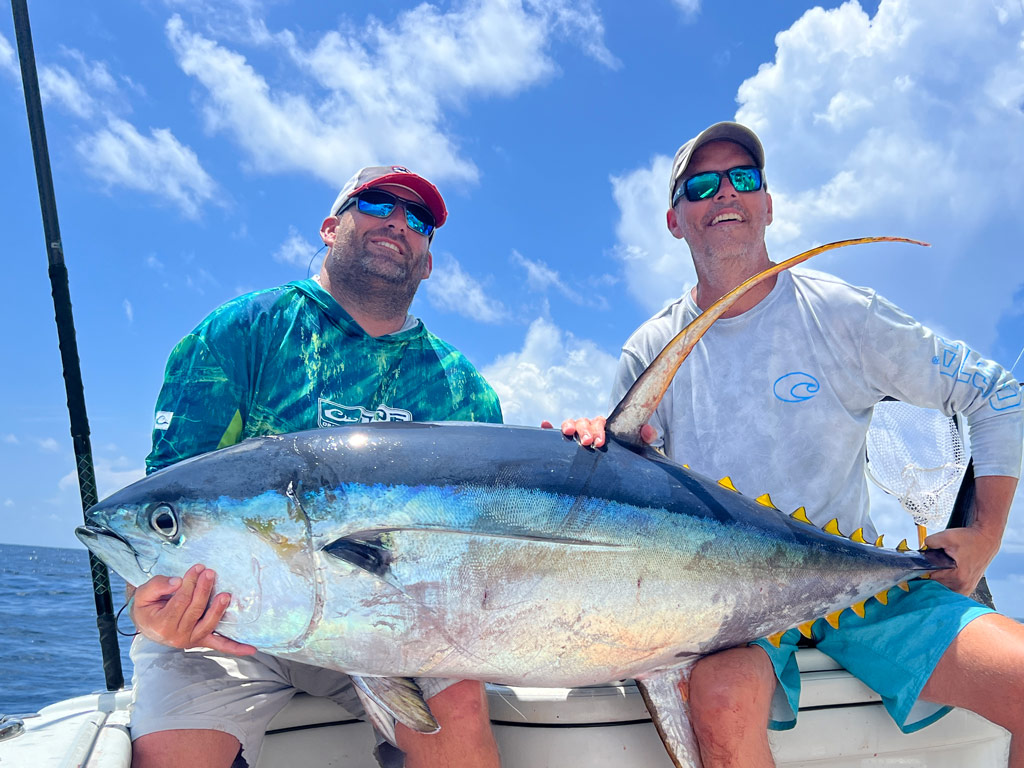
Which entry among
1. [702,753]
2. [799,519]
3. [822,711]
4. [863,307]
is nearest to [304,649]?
[702,753]

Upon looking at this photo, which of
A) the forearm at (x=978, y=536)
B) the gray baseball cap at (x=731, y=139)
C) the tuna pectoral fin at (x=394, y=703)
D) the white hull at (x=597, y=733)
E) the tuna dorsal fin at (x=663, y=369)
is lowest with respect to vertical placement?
the white hull at (x=597, y=733)

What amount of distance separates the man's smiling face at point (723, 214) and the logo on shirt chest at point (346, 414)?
1.32m

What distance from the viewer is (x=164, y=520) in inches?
59.6

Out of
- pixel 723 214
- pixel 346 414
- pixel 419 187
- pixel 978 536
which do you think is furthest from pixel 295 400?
pixel 978 536

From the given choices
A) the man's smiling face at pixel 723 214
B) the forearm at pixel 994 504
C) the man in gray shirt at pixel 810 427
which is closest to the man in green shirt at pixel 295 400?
the man in gray shirt at pixel 810 427

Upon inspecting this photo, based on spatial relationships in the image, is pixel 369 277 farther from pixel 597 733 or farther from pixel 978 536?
pixel 978 536

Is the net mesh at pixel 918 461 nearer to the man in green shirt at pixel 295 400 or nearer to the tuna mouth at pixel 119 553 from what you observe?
the man in green shirt at pixel 295 400

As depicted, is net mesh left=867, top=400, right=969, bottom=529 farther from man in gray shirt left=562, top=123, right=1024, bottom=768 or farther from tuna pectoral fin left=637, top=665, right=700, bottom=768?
tuna pectoral fin left=637, top=665, right=700, bottom=768

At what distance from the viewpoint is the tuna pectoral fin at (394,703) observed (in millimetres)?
1529

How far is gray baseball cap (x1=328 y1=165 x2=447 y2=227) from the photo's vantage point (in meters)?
2.66

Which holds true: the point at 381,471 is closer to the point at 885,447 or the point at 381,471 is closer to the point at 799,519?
the point at 799,519

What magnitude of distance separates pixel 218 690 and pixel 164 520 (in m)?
0.57

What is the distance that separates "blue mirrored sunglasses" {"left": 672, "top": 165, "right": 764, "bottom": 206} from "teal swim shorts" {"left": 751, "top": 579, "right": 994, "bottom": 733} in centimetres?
151

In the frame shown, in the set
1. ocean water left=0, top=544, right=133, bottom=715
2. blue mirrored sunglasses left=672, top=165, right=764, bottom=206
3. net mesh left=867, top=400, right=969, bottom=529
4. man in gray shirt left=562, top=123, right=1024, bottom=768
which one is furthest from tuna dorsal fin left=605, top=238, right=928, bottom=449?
ocean water left=0, top=544, right=133, bottom=715
